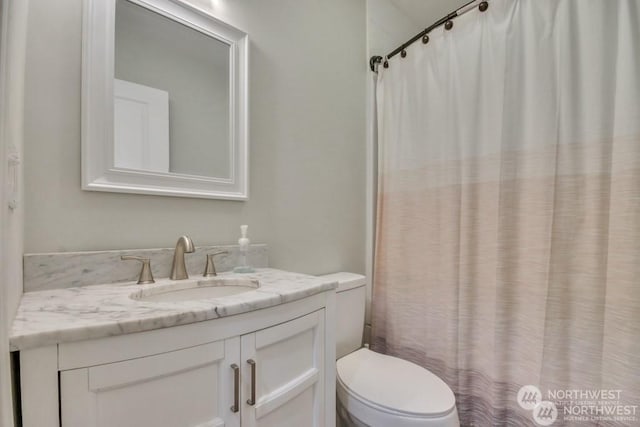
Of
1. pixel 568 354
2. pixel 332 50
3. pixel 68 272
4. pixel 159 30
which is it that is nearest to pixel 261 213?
pixel 68 272

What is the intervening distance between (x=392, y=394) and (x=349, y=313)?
16.9 inches

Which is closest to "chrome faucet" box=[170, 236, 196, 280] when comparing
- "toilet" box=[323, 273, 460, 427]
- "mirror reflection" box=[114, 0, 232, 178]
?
"mirror reflection" box=[114, 0, 232, 178]

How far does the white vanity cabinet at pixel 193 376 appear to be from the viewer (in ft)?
1.59

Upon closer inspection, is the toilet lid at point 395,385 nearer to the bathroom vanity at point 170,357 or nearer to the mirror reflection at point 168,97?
the bathroom vanity at point 170,357

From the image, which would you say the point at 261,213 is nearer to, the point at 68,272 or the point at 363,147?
the point at 68,272

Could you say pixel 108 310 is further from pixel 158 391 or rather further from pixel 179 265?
pixel 179 265

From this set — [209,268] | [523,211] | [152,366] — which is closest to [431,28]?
[523,211]

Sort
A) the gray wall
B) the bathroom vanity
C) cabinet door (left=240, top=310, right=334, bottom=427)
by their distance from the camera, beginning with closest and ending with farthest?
the bathroom vanity → cabinet door (left=240, top=310, right=334, bottom=427) → the gray wall

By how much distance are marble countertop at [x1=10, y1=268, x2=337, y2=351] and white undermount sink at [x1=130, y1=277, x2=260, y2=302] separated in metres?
0.03

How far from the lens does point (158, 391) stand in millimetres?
570
